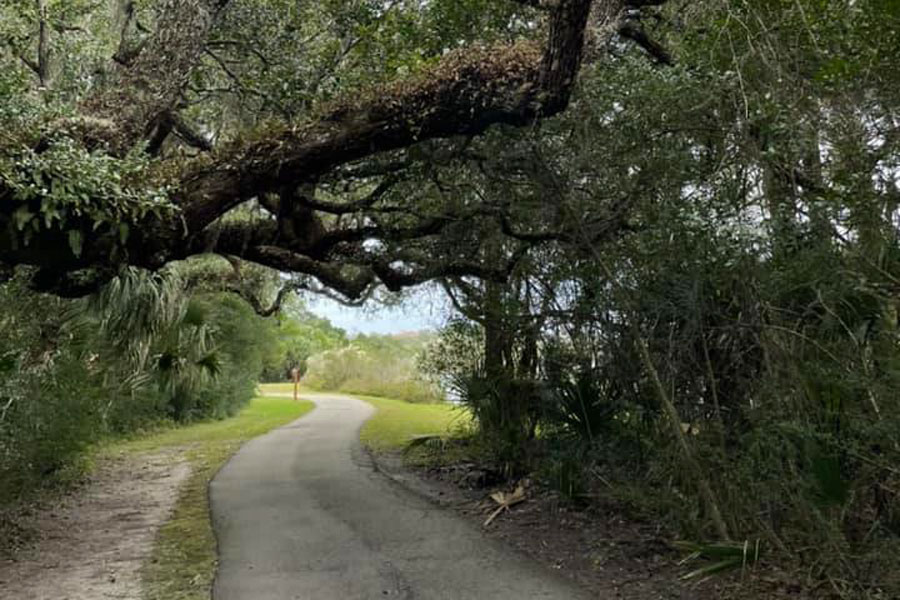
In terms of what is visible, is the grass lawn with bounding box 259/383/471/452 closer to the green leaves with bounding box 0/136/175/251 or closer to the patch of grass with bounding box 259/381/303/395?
the green leaves with bounding box 0/136/175/251

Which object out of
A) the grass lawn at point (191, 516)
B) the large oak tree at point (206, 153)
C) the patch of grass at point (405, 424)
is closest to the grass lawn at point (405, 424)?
the patch of grass at point (405, 424)

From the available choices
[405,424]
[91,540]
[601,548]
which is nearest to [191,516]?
[91,540]

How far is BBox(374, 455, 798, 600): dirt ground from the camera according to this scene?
534 cm

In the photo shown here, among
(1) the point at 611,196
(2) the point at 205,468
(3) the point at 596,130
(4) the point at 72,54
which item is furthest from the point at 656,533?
(4) the point at 72,54

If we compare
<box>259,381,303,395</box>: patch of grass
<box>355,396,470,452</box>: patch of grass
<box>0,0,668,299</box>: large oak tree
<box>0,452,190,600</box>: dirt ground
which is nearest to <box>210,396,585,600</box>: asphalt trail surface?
<box>0,452,190,600</box>: dirt ground

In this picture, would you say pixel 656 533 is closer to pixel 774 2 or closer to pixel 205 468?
pixel 774 2

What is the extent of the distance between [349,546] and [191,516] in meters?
2.75

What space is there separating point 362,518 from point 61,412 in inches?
162

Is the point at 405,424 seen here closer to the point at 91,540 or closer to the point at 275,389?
the point at 91,540

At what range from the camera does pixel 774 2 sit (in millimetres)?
6000

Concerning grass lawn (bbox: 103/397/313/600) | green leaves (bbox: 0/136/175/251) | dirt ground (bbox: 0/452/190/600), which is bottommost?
dirt ground (bbox: 0/452/190/600)

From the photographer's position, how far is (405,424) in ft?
59.9

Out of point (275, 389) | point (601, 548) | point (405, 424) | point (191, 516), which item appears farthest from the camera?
point (275, 389)

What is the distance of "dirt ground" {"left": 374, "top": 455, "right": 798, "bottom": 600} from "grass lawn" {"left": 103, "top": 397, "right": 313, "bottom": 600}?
294 centimetres
